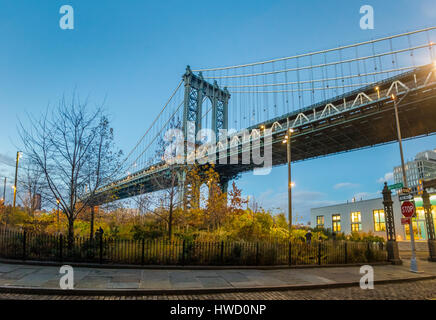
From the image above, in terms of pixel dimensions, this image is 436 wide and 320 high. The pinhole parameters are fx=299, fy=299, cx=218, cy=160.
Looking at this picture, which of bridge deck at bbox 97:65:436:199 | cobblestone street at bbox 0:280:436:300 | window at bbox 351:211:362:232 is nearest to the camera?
cobblestone street at bbox 0:280:436:300

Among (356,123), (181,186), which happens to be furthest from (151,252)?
(356,123)

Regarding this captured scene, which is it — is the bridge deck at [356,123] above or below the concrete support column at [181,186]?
above

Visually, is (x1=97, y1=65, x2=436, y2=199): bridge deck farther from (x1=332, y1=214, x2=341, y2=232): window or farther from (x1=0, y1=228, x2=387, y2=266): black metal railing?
(x1=0, y1=228, x2=387, y2=266): black metal railing

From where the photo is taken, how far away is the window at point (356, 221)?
4465 centimetres

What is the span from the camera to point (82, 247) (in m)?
11.7

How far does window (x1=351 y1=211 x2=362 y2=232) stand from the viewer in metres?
44.7

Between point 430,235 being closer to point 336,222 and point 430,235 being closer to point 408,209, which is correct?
point 408,209

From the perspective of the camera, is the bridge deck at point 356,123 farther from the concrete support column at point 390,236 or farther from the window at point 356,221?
the concrete support column at point 390,236

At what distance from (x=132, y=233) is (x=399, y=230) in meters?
36.9

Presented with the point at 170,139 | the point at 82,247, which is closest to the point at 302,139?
the point at 170,139

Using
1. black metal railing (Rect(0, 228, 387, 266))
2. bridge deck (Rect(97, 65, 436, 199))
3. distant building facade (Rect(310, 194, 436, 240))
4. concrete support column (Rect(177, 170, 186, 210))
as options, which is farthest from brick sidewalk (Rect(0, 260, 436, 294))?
distant building facade (Rect(310, 194, 436, 240))

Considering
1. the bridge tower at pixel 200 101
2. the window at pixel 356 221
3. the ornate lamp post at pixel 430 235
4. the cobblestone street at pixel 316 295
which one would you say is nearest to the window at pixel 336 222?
the window at pixel 356 221

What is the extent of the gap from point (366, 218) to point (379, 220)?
236 centimetres
